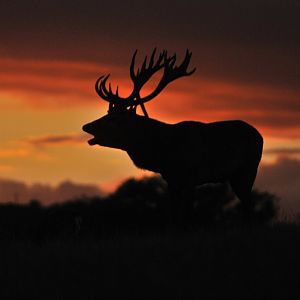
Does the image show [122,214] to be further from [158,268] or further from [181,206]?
[158,268]

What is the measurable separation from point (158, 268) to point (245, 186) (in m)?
5.48

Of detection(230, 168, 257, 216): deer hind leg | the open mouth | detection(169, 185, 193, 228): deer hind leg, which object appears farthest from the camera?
detection(230, 168, 257, 216): deer hind leg

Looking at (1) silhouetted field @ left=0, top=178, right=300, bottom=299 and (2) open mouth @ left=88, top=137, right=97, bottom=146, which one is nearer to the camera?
(1) silhouetted field @ left=0, top=178, right=300, bottom=299

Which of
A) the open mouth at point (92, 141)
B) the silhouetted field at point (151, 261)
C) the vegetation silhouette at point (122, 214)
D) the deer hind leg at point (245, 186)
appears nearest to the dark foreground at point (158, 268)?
the silhouetted field at point (151, 261)

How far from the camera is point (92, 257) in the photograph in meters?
10.4

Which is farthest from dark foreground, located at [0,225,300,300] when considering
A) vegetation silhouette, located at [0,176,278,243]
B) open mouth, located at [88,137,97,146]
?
open mouth, located at [88,137,97,146]

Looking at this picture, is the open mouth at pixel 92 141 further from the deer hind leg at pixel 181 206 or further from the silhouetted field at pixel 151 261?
the deer hind leg at pixel 181 206

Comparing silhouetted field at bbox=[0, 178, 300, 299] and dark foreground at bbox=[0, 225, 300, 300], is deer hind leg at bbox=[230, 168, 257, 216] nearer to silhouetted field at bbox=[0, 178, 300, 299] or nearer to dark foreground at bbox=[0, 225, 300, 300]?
silhouetted field at bbox=[0, 178, 300, 299]

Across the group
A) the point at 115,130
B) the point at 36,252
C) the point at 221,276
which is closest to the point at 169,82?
the point at 115,130

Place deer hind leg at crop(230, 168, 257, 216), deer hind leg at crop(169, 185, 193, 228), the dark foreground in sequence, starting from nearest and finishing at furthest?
the dark foreground
deer hind leg at crop(169, 185, 193, 228)
deer hind leg at crop(230, 168, 257, 216)

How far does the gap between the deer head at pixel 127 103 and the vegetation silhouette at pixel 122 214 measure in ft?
4.53

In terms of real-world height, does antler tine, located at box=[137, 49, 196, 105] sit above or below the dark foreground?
above

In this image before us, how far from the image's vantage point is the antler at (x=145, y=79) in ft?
47.2

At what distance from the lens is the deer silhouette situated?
14.1 m
